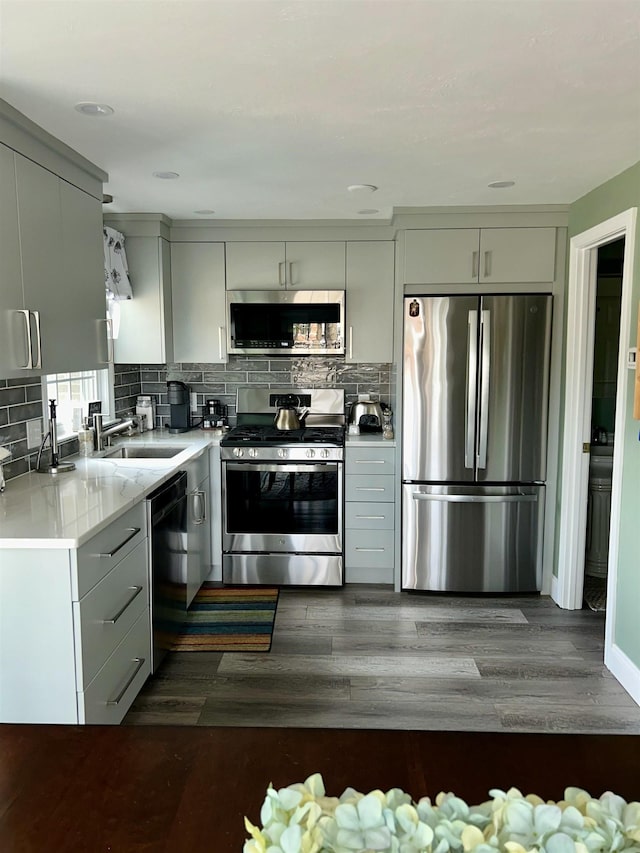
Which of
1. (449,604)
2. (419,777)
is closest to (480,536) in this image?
(449,604)

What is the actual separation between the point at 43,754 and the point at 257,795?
0.34m

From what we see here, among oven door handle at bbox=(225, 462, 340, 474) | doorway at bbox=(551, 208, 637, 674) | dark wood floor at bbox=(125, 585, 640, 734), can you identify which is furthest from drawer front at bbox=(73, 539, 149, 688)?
doorway at bbox=(551, 208, 637, 674)

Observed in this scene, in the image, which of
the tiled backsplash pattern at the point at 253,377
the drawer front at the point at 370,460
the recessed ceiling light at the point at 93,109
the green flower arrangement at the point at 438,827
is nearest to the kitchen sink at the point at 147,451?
the tiled backsplash pattern at the point at 253,377

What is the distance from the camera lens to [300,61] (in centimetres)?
184

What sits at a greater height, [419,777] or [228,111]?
[228,111]

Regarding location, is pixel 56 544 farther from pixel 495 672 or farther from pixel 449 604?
pixel 449 604

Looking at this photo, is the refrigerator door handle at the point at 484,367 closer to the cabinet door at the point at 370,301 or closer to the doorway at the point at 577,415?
the doorway at the point at 577,415

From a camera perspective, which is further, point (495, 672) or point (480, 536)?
point (480, 536)

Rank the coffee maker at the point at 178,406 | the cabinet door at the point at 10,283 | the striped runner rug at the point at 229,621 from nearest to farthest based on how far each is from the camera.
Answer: the cabinet door at the point at 10,283 → the striped runner rug at the point at 229,621 → the coffee maker at the point at 178,406

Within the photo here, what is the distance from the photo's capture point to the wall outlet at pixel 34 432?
3.03 m

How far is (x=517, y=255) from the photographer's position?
380 centimetres

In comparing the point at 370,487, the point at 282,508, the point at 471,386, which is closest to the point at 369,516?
the point at 370,487

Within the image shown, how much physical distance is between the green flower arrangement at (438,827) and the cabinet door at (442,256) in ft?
11.5

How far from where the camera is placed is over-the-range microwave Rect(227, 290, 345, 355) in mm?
4191
